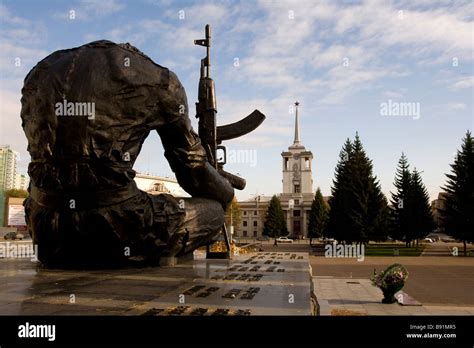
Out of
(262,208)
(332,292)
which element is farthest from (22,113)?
(262,208)

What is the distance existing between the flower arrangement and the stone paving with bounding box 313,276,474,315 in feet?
0.86

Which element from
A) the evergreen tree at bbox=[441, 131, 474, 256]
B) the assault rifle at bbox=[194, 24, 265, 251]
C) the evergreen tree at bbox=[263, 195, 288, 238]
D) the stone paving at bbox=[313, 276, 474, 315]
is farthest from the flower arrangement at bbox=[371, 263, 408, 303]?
the evergreen tree at bbox=[263, 195, 288, 238]

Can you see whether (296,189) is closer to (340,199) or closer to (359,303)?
(340,199)

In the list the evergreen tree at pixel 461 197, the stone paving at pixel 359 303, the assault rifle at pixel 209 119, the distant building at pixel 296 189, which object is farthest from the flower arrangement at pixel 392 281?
the distant building at pixel 296 189

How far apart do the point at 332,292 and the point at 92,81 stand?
10489mm

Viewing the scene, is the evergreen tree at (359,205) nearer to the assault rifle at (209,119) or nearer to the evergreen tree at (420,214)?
the evergreen tree at (420,214)

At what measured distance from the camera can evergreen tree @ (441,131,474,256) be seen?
3197 centimetres

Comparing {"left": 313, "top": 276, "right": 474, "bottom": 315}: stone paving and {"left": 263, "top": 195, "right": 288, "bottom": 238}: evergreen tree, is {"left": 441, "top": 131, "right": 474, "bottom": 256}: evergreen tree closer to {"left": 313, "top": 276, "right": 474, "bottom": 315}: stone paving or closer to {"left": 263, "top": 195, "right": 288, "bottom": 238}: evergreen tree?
{"left": 313, "top": 276, "right": 474, "bottom": 315}: stone paving

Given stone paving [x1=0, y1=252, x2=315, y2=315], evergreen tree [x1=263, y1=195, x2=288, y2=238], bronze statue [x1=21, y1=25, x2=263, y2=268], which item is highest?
bronze statue [x1=21, y1=25, x2=263, y2=268]

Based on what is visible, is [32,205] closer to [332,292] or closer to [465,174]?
[332,292]

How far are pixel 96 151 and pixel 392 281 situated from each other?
28.2 feet

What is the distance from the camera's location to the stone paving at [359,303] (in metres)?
10.1
